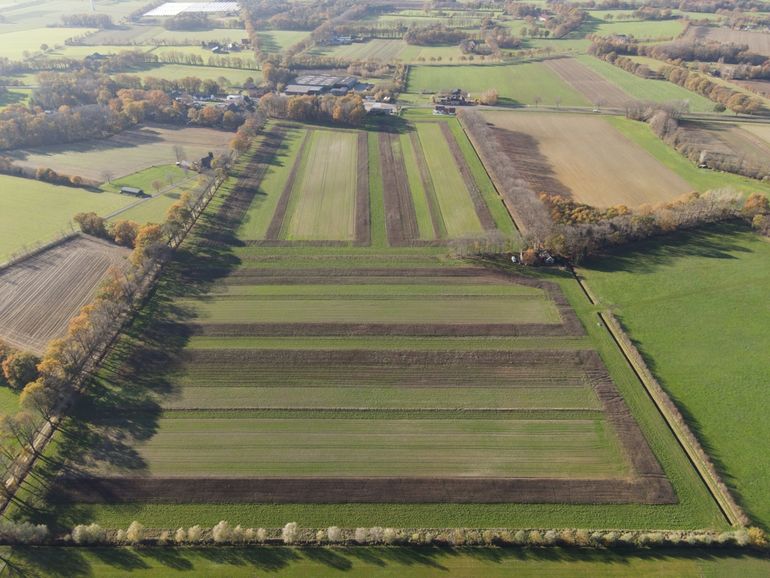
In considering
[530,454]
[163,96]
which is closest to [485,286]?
[530,454]

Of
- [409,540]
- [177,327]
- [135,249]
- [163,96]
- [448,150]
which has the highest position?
[163,96]

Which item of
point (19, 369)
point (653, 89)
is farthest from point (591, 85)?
point (19, 369)

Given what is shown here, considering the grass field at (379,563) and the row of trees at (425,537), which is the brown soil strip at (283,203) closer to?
the row of trees at (425,537)

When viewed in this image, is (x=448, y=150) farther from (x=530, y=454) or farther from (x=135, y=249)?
(x=530, y=454)

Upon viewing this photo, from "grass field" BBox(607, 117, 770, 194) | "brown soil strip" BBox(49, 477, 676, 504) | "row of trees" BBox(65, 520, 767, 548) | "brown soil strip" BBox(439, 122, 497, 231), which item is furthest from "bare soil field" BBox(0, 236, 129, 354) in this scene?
"grass field" BBox(607, 117, 770, 194)

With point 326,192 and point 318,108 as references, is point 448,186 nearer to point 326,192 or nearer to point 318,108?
point 326,192

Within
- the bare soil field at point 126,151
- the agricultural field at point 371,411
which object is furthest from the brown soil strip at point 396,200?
the bare soil field at point 126,151

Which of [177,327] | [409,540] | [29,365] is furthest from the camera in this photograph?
[177,327]
